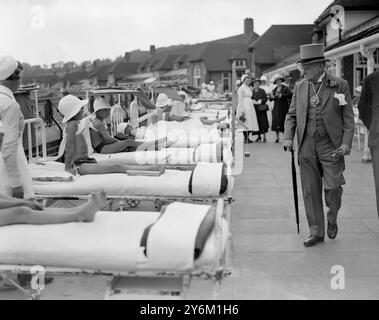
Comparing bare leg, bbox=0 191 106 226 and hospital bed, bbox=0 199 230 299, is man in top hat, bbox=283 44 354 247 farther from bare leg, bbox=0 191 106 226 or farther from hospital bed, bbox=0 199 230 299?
bare leg, bbox=0 191 106 226

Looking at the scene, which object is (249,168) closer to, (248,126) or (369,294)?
(248,126)

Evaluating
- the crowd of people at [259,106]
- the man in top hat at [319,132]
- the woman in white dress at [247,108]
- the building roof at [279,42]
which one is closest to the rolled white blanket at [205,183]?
the man in top hat at [319,132]

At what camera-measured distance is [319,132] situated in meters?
6.31

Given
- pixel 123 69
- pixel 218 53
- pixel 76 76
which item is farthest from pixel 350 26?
pixel 76 76

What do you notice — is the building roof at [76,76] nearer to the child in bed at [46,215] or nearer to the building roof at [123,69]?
the building roof at [123,69]

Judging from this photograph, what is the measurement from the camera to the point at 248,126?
664 inches

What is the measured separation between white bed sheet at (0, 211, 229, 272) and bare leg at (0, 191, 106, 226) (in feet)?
0.19

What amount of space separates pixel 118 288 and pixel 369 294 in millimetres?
2168

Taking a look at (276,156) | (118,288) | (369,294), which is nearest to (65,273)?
(118,288)

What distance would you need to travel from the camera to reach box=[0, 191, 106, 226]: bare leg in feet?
14.2

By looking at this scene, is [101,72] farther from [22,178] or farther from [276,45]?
[22,178]

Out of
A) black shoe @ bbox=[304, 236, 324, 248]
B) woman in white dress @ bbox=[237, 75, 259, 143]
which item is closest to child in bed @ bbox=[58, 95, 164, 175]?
black shoe @ bbox=[304, 236, 324, 248]

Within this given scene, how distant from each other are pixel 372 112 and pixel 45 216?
383cm

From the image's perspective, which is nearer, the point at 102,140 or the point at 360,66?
the point at 102,140
